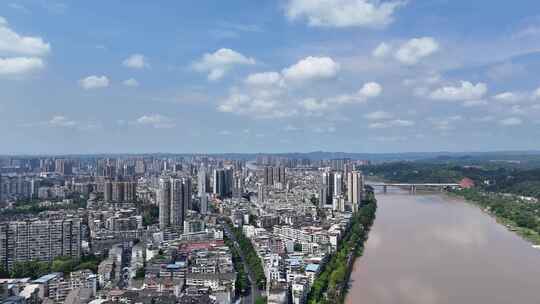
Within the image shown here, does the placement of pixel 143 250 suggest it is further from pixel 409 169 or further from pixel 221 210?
pixel 409 169

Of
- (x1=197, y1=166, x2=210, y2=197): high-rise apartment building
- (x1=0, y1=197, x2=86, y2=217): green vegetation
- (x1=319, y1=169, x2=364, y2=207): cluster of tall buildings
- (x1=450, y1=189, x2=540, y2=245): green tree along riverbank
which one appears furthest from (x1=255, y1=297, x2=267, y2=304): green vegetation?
(x1=197, y1=166, x2=210, y2=197): high-rise apartment building

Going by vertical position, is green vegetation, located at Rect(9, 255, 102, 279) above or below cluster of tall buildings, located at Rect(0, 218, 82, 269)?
below

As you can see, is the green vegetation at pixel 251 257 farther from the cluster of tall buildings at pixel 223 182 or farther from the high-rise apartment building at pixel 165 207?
the cluster of tall buildings at pixel 223 182

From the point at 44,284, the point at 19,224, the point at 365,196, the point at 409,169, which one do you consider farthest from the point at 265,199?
the point at 409,169

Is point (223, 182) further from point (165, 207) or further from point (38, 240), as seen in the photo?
point (38, 240)

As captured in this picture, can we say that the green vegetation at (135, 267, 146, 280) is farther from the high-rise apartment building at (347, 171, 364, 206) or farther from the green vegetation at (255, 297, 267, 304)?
the high-rise apartment building at (347, 171, 364, 206)

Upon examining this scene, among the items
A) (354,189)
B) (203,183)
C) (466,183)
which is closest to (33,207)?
(203,183)
